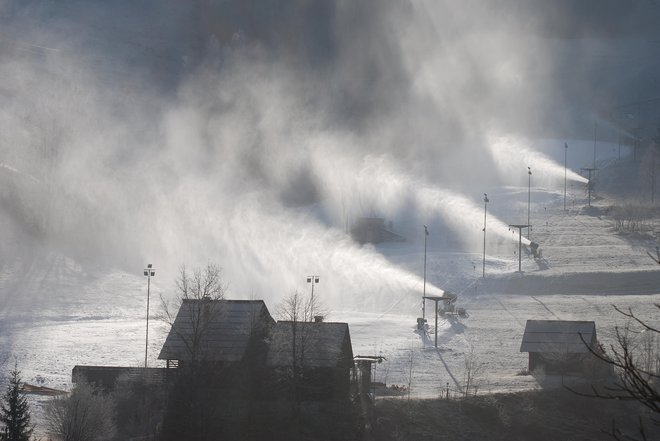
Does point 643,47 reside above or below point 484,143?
above

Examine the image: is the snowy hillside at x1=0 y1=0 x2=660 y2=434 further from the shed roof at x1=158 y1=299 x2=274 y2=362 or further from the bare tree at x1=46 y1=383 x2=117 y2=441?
the shed roof at x1=158 y1=299 x2=274 y2=362

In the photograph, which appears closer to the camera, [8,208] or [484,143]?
[8,208]

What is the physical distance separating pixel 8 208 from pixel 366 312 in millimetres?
47994

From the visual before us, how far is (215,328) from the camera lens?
42.0m

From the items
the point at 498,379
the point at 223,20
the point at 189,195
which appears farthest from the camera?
the point at 223,20

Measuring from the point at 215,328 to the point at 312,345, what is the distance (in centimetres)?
402

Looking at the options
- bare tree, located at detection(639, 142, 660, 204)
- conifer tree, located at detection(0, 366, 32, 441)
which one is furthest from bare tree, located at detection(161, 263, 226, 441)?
bare tree, located at detection(639, 142, 660, 204)

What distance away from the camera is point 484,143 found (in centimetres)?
14350

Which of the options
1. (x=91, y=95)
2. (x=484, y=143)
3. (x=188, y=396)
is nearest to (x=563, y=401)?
(x=188, y=396)

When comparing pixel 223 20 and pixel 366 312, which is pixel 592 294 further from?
pixel 223 20

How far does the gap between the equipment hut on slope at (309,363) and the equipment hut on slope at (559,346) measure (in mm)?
10190

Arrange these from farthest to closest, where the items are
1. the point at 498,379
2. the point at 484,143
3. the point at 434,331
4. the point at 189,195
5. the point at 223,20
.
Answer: the point at 223,20 < the point at 484,143 < the point at 189,195 < the point at 434,331 < the point at 498,379

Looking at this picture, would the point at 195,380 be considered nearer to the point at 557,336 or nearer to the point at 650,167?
the point at 557,336

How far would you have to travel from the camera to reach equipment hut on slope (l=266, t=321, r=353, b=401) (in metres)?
40.2
